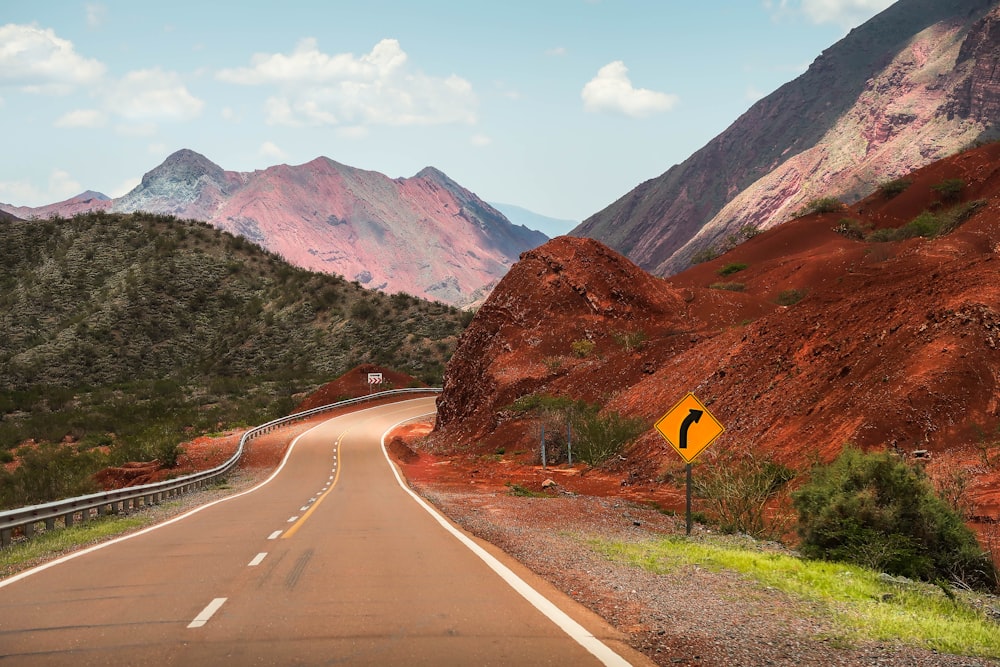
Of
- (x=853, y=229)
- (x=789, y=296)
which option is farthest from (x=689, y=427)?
(x=853, y=229)

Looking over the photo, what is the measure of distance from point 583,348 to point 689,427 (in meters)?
29.0


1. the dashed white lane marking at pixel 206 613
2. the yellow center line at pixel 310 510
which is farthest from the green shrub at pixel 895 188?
the dashed white lane marking at pixel 206 613

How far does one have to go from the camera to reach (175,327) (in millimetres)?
103312

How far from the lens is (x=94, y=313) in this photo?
100250 millimetres

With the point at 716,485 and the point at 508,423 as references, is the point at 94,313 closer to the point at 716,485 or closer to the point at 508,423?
the point at 508,423

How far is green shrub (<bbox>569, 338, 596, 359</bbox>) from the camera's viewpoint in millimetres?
42688

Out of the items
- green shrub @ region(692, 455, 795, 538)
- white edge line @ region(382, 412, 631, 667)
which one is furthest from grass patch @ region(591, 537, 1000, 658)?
green shrub @ region(692, 455, 795, 538)

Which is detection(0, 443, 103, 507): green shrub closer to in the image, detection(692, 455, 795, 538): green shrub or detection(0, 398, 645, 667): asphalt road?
detection(0, 398, 645, 667): asphalt road

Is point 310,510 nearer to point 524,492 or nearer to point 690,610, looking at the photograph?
point 524,492

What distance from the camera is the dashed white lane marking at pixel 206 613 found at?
24.0 feet

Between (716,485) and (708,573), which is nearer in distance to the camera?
(708,573)

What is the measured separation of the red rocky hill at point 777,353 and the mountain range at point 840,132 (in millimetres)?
50000

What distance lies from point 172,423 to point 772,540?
54820 millimetres

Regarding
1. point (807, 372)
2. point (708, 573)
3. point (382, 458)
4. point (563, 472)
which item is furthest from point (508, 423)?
point (708, 573)
